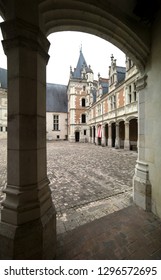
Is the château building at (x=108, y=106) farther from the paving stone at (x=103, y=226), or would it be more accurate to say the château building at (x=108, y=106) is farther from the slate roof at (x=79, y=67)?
the paving stone at (x=103, y=226)

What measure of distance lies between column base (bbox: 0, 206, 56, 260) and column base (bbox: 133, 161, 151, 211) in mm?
2059

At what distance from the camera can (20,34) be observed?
63.6 inches

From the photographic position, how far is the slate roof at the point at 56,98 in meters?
37.2

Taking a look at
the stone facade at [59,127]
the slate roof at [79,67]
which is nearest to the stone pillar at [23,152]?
the stone facade at [59,127]

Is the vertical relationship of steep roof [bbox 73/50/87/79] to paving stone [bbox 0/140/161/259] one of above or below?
above

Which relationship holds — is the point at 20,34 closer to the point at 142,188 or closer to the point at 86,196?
the point at 142,188

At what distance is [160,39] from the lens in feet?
8.32

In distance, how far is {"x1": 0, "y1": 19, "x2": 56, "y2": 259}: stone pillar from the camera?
1.62 metres

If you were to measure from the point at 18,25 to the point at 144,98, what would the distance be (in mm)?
2452

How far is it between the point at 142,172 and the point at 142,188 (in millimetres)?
315

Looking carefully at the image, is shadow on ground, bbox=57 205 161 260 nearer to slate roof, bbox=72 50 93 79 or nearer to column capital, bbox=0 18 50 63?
column capital, bbox=0 18 50 63

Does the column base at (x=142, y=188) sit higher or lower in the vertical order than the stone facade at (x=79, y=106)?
lower

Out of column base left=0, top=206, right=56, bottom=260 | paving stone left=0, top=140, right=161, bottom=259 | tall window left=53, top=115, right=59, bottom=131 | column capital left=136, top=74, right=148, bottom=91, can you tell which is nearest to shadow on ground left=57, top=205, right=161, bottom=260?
paving stone left=0, top=140, right=161, bottom=259

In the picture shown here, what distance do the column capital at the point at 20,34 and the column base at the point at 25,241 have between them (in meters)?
1.97
